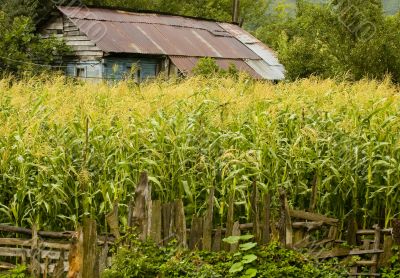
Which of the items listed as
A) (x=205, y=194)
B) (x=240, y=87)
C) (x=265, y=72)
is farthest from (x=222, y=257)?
(x=265, y=72)

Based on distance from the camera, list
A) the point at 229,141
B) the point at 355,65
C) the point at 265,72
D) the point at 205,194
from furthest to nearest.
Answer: the point at 265,72, the point at 355,65, the point at 229,141, the point at 205,194

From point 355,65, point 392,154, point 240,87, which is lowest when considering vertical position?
point 392,154

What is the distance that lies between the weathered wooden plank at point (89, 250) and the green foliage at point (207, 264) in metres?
0.29

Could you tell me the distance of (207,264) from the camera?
4.64 m

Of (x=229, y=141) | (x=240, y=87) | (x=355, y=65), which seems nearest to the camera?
(x=229, y=141)

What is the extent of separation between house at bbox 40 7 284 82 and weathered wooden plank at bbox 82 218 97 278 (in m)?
15.6

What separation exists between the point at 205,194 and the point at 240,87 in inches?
Answer: 208

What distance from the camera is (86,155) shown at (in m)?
6.02

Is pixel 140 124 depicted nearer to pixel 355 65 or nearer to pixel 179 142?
pixel 179 142

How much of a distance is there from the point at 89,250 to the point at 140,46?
17844mm

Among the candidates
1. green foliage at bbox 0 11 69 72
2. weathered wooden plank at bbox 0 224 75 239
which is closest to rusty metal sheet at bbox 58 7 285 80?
green foliage at bbox 0 11 69 72

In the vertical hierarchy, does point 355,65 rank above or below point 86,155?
above

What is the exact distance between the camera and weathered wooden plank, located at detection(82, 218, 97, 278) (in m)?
4.34

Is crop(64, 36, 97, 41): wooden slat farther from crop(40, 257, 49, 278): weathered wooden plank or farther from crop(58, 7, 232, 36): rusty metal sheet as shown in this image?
crop(40, 257, 49, 278): weathered wooden plank
